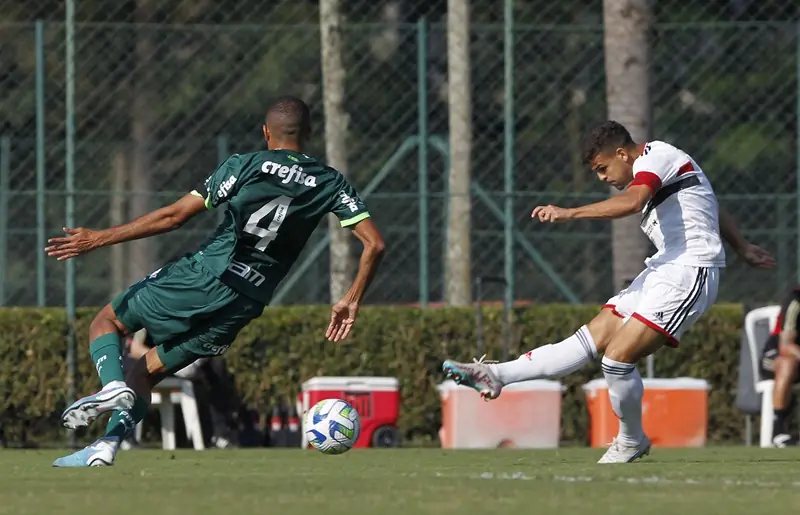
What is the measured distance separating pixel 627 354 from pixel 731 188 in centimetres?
847

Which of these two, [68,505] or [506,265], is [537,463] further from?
[506,265]

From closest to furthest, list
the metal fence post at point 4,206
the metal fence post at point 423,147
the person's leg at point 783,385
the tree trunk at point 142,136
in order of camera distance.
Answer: the person's leg at point 783,385
the metal fence post at point 423,147
the tree trunk at point 142,136
the metal fence post at point 4,206

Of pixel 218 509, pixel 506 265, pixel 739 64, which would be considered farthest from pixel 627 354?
pixel 739 64

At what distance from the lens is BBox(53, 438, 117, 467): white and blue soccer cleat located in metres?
8.77

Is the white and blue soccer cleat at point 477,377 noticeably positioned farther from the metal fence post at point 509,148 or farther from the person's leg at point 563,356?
the metal fence post at point 509,148

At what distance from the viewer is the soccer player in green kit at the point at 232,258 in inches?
351

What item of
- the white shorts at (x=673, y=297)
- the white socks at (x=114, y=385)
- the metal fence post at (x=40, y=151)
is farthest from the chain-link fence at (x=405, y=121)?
the white socks at (x=114, y=385)

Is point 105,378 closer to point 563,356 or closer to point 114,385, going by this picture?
point 114,385

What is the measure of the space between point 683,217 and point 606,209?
0.73 meters

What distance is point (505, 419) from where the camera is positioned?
13.2 metres

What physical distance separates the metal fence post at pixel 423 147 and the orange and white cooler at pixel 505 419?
140 centimetres

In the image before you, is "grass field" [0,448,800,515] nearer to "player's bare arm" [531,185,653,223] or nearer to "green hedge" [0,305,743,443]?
"player's bare arm" [531,185,653,223]

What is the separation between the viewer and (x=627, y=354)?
362 inches

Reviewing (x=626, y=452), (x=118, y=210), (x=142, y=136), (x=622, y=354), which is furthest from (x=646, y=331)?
(x=118, y=210)
